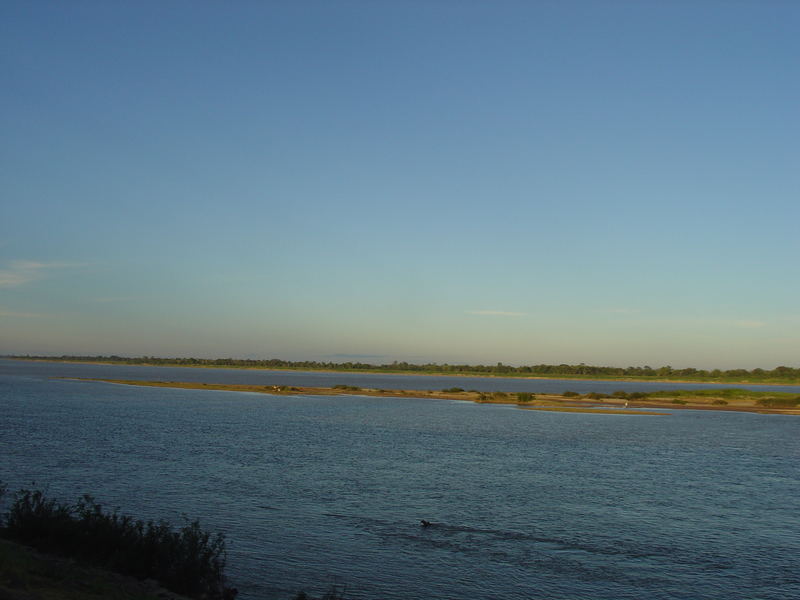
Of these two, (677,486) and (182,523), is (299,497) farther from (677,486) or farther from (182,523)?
(677,486)

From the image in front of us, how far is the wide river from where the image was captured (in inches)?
811

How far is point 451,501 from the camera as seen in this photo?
31156 millimetres

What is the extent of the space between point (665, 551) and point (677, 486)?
1428 cm

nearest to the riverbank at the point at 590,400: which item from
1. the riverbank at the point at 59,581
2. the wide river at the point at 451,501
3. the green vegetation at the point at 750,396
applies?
the green vegetation at the point at 750,396

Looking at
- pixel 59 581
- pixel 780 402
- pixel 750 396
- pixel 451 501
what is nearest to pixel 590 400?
pixel 780 402

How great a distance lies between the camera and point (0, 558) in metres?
14.5

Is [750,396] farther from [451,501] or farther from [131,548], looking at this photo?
[131,548]

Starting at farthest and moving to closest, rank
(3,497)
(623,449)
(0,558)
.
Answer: (623,449), (3,497), (0,558)

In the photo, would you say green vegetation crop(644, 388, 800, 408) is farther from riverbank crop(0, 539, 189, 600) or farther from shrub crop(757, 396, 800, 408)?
riverbank crop(0, 539, 189, 600)

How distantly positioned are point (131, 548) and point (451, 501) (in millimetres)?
16776

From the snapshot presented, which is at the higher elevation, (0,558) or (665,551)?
(0,558)

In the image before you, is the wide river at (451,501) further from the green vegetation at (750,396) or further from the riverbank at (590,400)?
the green vegetation at (750,396)

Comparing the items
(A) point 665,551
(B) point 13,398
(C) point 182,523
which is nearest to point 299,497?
(C) point 182,523

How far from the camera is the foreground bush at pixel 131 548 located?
1700 cm
